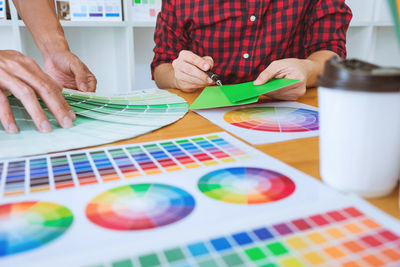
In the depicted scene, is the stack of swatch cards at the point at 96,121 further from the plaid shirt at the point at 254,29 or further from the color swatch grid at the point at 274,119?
the plaid shirt at the point at 254,29

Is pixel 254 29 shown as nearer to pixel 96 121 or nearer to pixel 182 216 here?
pixel 96 121

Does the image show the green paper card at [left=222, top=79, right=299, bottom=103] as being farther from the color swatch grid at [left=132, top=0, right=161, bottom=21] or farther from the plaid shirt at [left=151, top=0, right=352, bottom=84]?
the color swatch grid at [left=132, top=0, right=161, bottom=21]

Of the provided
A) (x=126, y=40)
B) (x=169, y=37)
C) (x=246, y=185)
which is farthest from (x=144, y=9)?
(x=246, y=185)

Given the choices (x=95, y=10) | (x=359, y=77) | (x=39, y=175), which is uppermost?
(x=95, y=10)

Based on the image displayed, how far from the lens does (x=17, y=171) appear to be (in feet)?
1.36

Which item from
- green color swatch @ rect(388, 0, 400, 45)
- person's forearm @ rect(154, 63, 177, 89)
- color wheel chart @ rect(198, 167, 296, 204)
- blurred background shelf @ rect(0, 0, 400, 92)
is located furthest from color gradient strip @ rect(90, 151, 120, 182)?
blurred background shelf @ rect(0, 0, 400, 92)

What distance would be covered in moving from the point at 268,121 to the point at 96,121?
0.98ft

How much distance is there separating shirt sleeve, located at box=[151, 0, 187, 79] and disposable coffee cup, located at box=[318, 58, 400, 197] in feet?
3.09

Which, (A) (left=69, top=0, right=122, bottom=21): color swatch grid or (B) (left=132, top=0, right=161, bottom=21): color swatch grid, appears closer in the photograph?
(A) (left=69, top=0, right=122, bottom=21): color swatch grid

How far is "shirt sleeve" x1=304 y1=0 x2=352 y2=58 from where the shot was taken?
106 centimetres

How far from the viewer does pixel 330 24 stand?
1.06 m

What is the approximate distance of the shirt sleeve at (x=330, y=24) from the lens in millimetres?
1056

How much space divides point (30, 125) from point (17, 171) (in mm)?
192

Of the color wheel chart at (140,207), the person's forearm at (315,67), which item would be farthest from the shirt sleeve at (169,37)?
the color wheel chart at (140,207)
